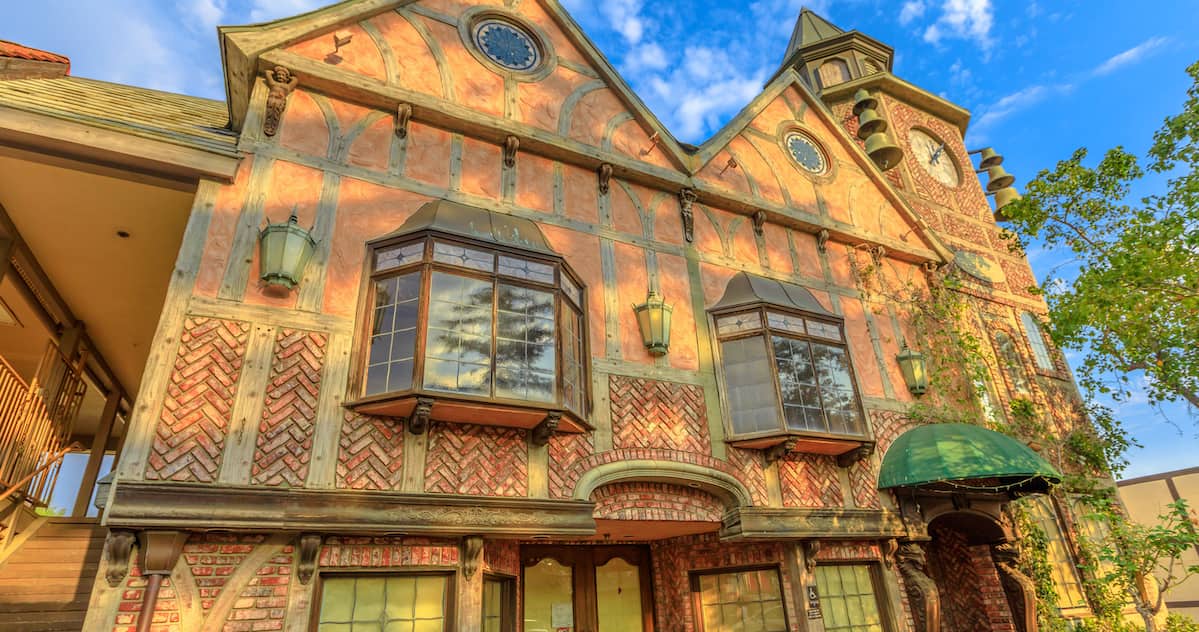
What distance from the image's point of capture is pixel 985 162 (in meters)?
17.9

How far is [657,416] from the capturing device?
8.20 meters

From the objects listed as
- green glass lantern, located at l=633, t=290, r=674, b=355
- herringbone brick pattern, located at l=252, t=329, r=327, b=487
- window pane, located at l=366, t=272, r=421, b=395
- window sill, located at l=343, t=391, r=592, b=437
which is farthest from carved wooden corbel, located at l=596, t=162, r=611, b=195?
herringbone brick pattern, located at l=252, t=329, r=327, b=487

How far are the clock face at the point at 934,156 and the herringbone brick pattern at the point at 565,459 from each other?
14.2m

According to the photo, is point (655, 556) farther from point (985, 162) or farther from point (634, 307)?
point (985, 162)

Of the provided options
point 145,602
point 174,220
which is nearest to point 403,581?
point 145,602

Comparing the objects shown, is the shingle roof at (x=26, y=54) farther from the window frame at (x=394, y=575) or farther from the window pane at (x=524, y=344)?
the window frame at (x=394, y=575)

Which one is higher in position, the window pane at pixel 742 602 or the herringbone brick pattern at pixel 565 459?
the herringbone brick pattern at pixel 565 459

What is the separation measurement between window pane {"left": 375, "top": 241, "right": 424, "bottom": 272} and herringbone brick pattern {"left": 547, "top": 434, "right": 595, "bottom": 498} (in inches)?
106

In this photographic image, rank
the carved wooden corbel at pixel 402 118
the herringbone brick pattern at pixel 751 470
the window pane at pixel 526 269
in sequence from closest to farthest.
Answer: the window pane at pixel 526 269, the carved wooden corbel at pixel 402 118, the herringbone brick pattern at pixel 751 470

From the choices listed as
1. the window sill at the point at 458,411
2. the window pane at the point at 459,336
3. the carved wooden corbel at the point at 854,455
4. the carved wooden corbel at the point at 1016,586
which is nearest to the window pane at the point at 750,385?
the carved wooden corbel at the point at 854,455

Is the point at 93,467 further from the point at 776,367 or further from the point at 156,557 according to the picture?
the point at 776,367

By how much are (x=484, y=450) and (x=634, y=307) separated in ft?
10.2

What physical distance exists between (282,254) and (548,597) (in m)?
6.02

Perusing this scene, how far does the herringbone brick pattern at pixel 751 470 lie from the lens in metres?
8.36
